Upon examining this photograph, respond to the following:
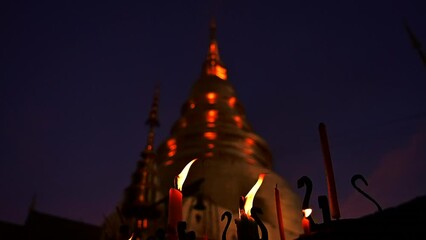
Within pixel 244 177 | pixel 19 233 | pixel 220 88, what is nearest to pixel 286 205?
pixel 244 177

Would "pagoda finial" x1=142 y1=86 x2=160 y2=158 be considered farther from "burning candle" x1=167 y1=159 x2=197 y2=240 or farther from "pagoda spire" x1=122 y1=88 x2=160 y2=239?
"burning candle" x1=167 y1=159 x2=197 y2=240

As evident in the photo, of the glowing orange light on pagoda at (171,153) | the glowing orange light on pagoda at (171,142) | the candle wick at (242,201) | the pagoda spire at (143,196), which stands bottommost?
the candle wick at (242,201)

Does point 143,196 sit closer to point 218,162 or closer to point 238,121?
point 218,162

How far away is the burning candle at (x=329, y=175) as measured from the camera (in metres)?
2.37

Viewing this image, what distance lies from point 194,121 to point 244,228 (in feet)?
55.3

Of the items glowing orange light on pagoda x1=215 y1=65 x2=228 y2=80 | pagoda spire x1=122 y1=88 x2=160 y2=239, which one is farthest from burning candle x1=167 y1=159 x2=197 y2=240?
glowing orange light on pagoda x1=215 y1=65 x2=228 y2=80

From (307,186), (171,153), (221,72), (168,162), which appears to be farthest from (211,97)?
(307,186)

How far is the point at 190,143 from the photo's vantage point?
16828mm

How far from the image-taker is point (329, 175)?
2.52 m

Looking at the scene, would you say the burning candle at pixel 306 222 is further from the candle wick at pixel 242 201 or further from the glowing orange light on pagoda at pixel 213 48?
the glowing orange light on pagoda at pixel 213 48

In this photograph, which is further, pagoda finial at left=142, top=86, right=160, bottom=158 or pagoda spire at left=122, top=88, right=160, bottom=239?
pagoda finial at left=142, top=86, right=160, bottom=158

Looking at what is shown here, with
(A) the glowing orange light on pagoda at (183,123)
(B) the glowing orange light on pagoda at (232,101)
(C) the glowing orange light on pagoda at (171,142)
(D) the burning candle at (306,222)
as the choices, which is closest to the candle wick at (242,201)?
(D) the burning candle at (306,222)

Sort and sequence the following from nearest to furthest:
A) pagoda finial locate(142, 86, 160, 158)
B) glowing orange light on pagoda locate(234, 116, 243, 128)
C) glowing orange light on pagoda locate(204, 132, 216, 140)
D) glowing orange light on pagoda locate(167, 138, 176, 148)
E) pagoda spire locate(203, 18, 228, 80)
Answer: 1. pagoda finial locate(142, 86, 160, 158)
2. glowing orange light on pagoda locate(204, 132, 216, 140)
3. glowing orange light on pagoda locate(167, 138, 176, 148)
4. glowing orange light on pagoda locate(234, 116, 243, 128)
5. pagoda spire locate(203, 18, 228, 80)

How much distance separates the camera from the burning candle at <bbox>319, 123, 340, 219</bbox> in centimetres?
237
